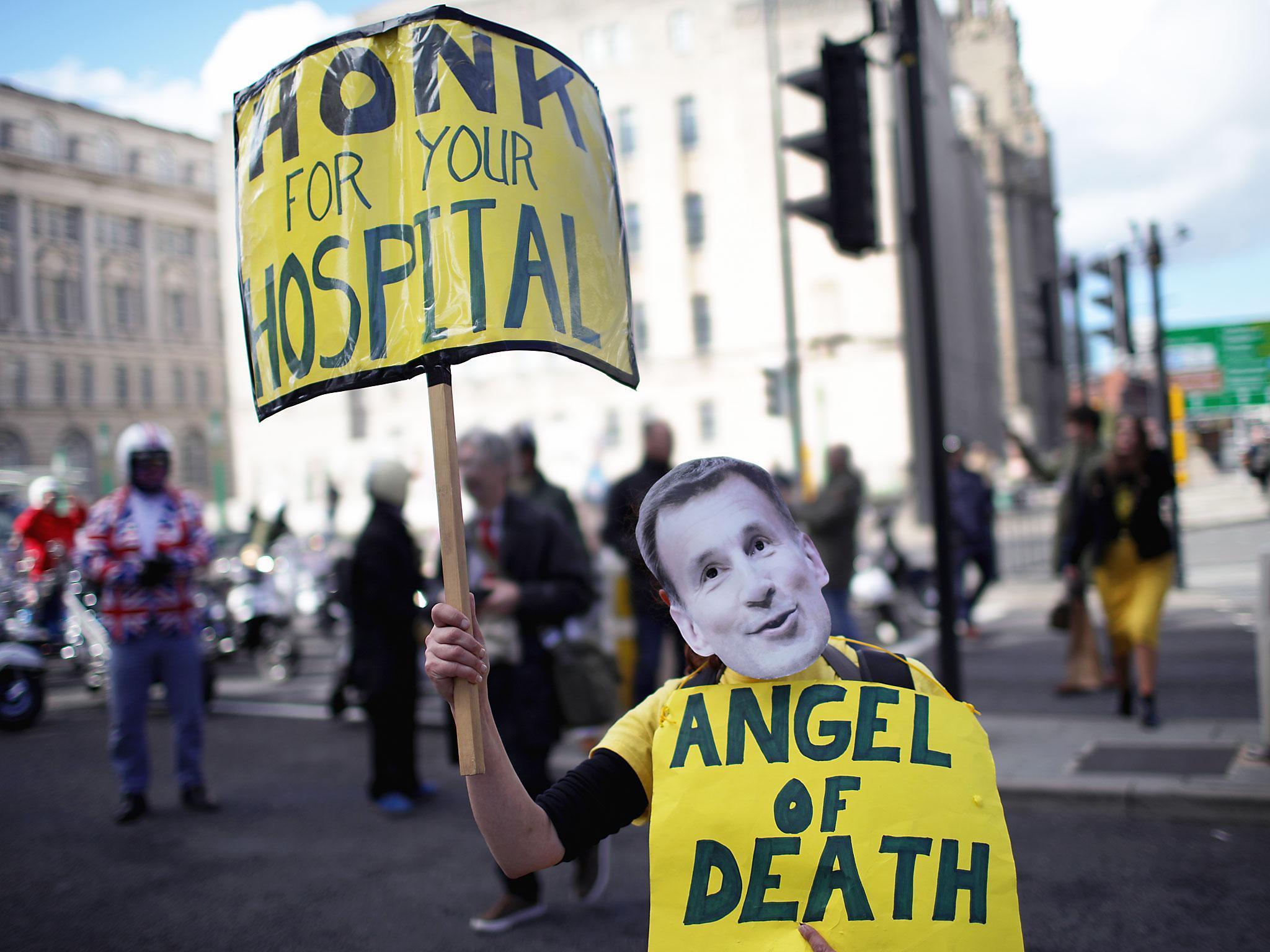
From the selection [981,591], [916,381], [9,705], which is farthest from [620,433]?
[9,705]

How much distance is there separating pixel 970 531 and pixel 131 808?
27.5ft

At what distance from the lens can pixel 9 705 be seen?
903 cm

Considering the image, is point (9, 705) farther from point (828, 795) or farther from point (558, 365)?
point (558, 365)

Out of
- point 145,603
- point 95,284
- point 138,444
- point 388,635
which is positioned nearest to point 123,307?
point 95,284

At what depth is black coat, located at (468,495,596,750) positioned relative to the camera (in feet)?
15.3

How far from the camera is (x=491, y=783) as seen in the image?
195 centimetres

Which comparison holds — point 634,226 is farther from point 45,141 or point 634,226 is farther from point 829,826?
point 829,826

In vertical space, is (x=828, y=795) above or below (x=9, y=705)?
above

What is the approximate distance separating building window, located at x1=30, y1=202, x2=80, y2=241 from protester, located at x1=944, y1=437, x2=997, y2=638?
8.19 m

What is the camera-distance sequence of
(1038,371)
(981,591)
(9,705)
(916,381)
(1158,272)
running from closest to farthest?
(9,705) < (981,591) < (1158,272) < (916,381) < (1038,371)

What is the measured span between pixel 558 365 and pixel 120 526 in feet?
126

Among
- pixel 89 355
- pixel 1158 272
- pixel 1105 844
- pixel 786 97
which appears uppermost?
pixel 786 97

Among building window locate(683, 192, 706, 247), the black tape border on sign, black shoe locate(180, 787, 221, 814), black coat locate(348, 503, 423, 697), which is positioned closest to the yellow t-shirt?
the black tape border on sign

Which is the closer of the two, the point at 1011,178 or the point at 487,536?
the point at 487,536
